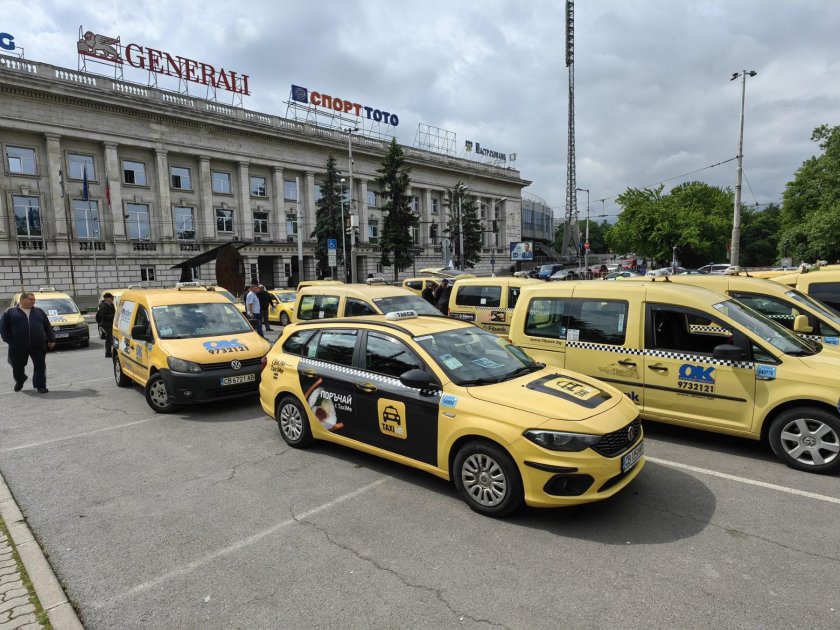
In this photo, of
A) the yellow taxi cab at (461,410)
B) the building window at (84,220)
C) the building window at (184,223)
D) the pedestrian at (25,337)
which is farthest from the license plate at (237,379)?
the building window at (184,223)

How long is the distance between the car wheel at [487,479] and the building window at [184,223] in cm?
4329

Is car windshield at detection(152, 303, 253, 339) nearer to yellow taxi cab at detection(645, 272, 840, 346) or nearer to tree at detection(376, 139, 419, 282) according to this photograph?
yellow taxi cab at detection(645, 272, 840, 346)

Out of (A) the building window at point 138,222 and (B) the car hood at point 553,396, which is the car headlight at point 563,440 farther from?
(A) the building window at point 138,222

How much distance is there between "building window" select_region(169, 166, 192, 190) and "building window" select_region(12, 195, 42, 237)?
379 inches

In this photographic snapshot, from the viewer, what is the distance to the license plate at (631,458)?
4086 mm

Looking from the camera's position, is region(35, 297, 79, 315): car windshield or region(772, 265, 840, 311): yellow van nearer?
region(772, 265, 840, 311): yellow van

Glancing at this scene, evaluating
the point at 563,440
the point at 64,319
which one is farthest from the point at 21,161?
the point at 563,440

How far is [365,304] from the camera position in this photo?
9.60 m

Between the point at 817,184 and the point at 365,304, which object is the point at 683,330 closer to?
the point at 365,304

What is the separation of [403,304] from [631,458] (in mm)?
6479

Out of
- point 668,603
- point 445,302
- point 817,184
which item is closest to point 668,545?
point 668,603

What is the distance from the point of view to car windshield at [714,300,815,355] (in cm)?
538

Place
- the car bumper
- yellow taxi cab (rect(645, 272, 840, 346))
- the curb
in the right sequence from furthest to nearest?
the car bumper
yellow taxi cab (rect(645, 272, 840, 346))
the curb

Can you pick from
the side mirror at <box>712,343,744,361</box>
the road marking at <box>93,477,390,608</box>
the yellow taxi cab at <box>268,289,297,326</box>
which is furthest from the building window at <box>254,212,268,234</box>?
the side mirror at <box>712,343,744,361</box>
